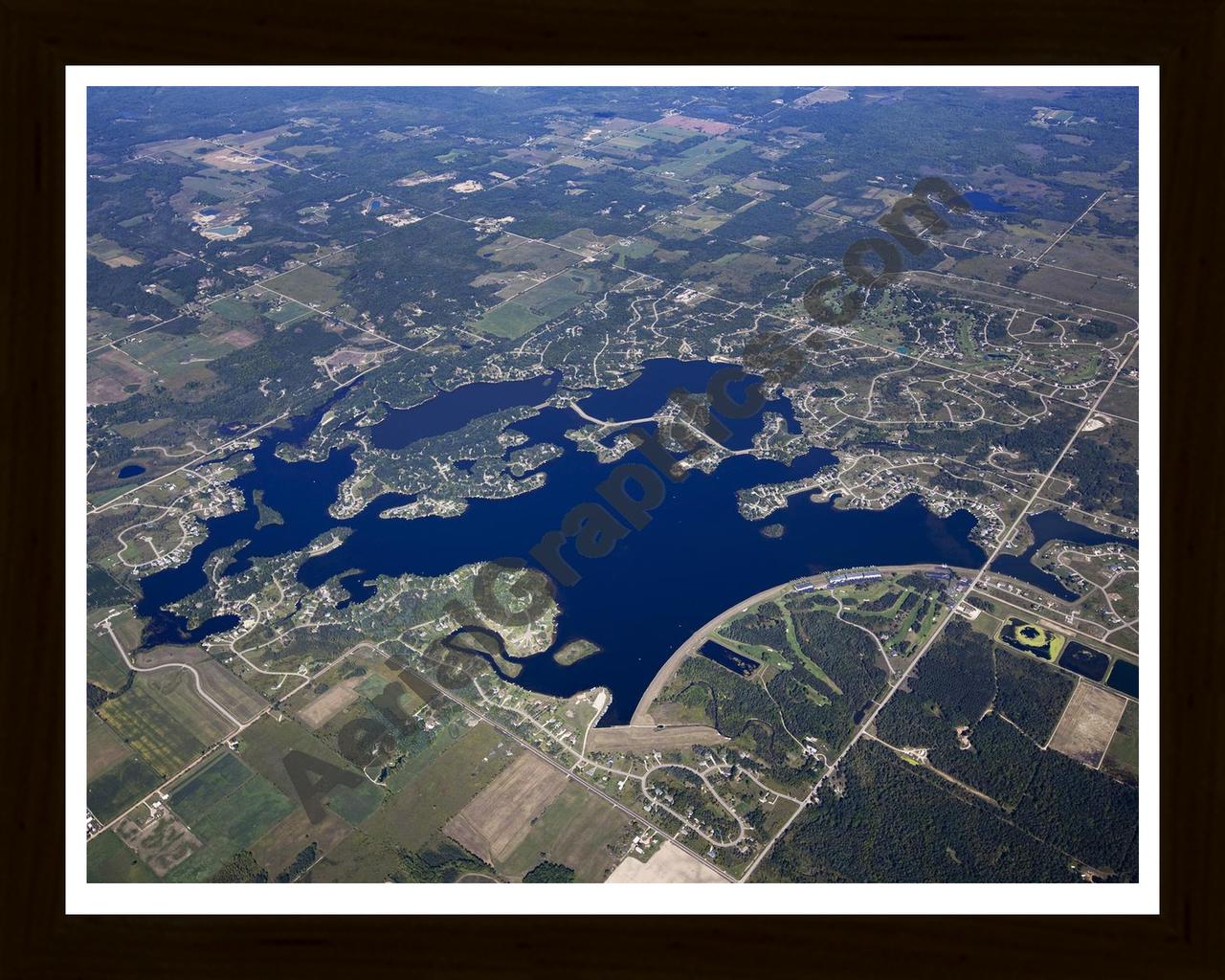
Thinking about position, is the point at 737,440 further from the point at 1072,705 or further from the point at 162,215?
the point at 162,215

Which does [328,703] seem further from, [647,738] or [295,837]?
[647,738]

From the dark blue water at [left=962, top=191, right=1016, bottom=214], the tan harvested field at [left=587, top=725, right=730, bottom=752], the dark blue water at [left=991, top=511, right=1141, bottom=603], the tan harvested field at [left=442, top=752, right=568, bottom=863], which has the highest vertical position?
the dark blue water at [left=962, top=191, right=1016, bottom=214]

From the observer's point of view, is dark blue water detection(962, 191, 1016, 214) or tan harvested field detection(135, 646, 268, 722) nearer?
tan harvested field detection(135, 646, 268, 722)

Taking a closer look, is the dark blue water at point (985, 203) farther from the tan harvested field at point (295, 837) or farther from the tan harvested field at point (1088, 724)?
the tan harvested field at point (295, 837)

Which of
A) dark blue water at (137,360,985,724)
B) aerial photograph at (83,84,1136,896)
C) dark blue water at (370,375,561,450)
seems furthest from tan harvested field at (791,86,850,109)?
dark blue water at (137,360,985,724)

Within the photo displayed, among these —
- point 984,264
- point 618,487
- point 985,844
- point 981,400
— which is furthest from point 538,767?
point 984,264

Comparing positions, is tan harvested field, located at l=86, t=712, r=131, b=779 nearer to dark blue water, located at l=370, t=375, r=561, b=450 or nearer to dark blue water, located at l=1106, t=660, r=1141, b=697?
dark blue water, located at l=370, t=375, r=561, b=450
